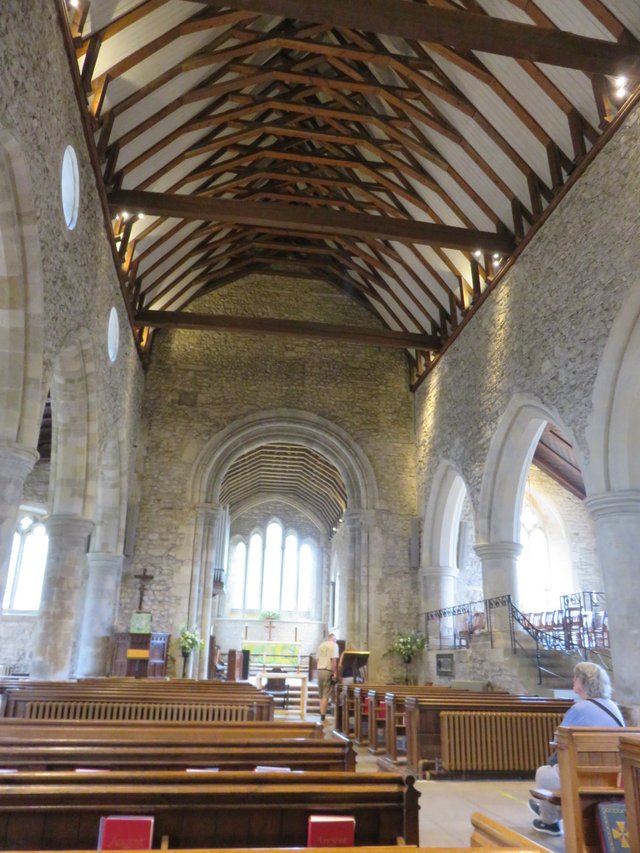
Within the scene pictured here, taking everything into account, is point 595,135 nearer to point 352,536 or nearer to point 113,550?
point 352,536

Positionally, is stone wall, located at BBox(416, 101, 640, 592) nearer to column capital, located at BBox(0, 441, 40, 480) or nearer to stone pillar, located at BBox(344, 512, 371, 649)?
stone pillar, located at BBox(344, 512, 371, 649)

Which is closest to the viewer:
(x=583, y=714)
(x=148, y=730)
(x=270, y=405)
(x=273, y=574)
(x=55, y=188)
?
(x=148, y=730)

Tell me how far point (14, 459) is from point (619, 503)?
6325 mm

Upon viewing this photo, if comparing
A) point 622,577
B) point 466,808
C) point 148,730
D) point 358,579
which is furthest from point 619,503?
point 358,579

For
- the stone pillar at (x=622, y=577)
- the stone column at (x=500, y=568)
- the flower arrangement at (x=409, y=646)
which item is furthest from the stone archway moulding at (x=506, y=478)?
the flower arrangement at (x=409, y=646)

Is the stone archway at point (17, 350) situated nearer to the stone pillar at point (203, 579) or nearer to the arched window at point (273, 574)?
the stone pillar at point (203, 579)

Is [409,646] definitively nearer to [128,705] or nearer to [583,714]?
[128,705]

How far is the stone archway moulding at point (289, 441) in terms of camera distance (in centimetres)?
1430

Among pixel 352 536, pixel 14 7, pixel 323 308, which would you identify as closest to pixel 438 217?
pixel 323 308

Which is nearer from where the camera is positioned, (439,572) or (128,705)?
(128,705)

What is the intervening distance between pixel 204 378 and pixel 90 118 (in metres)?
7.37

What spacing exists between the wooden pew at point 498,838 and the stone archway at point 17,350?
5539 mm

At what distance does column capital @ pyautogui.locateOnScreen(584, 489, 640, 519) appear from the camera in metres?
7.46

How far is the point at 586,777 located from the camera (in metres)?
3.23
